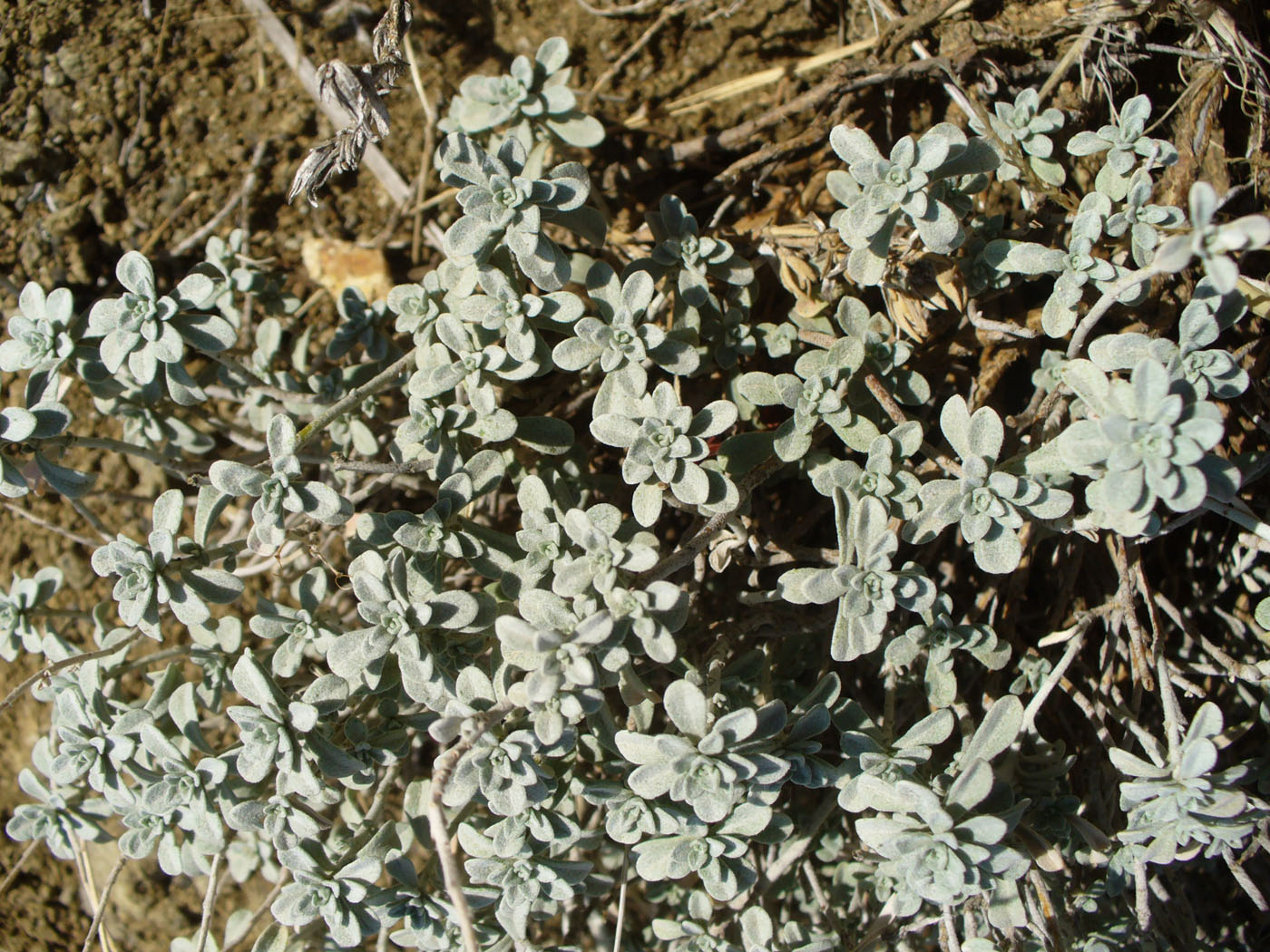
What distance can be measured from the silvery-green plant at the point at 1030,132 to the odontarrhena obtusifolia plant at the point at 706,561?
0.04ft

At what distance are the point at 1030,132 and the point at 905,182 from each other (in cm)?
54

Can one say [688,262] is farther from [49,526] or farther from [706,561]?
[49,526]

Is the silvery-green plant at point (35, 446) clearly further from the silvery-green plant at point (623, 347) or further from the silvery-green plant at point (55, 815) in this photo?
the silvery-green plant at point (623, 347)

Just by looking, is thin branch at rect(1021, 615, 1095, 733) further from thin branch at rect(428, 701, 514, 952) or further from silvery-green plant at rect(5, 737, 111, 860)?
silvery-green plant at rect(5, 737, 111, 860)

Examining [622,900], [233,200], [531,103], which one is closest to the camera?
[622,900]

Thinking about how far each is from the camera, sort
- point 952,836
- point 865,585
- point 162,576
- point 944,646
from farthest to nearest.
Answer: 1. point 944,646
2. point 162,576
3. point 865,585
4. point 952,836

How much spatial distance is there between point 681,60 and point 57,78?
1986 mm

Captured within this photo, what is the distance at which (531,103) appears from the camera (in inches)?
96.2

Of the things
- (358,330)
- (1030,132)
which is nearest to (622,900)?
(358,330)

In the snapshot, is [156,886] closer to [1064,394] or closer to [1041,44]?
[1064,394]

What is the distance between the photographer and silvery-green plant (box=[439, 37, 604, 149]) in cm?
241

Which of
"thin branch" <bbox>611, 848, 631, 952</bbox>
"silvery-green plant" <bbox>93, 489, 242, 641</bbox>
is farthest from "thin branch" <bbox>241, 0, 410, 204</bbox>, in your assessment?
"thin branch" <bbox>611, 848, 631, 952</bbox>

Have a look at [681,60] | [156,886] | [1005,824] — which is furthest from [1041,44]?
[156,886]

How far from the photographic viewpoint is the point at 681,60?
295 cm
